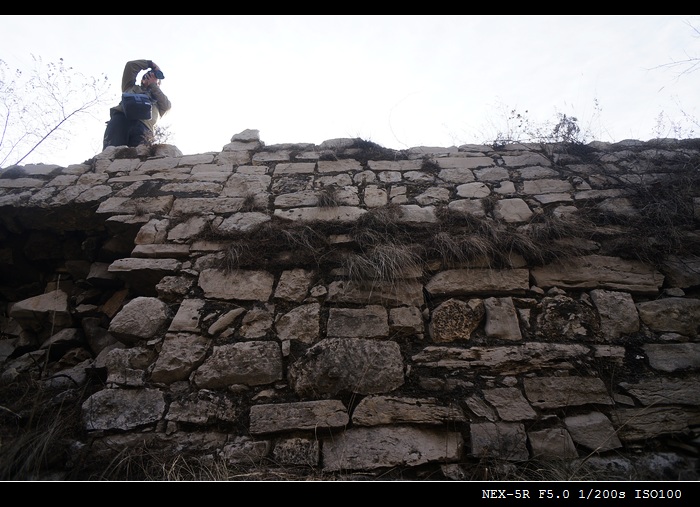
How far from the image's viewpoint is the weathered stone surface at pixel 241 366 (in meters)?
2.13

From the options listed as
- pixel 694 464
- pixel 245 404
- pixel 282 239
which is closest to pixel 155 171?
pixel 282 239

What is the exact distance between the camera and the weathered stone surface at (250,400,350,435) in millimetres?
1957

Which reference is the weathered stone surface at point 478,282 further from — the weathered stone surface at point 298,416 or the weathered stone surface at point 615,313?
the weathered stone surface at point 298,416

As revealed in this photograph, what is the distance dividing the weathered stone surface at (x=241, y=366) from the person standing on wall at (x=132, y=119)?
117 inches

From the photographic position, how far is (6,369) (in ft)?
8.96

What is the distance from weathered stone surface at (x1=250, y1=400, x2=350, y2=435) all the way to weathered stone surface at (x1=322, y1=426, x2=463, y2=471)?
8 centimetres

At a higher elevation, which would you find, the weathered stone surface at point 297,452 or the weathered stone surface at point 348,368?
the weathered stone surface at point 348,368

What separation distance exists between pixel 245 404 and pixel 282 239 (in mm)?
1116

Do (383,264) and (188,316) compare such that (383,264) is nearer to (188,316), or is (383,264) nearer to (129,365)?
(188,316)
